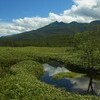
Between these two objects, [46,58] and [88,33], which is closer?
[88,33]

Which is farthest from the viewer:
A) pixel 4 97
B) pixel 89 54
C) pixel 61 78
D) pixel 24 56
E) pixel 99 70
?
pixel 24 56

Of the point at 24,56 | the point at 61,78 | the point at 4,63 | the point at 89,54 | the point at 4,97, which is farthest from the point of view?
the point at 24,56

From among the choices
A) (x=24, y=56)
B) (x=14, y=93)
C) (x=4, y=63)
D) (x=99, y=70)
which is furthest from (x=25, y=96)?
(x=24, y=56)

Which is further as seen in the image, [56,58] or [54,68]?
[56,58]

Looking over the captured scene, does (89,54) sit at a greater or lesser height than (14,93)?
greater

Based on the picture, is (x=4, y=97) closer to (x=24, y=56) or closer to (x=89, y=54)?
(x=89, y=54)

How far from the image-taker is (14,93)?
124 ft

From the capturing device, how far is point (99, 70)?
7769 cm

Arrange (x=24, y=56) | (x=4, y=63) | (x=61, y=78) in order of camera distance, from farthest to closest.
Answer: (x=24, y=56) → (x=4, y=63) → (x=61, y=78)

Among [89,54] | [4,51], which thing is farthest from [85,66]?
[4,51]

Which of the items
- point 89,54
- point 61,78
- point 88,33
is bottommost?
point 61,78

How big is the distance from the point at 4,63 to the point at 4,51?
52.3ft

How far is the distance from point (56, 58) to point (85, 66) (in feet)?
76.5

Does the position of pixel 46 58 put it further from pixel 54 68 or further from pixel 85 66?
pixel 85 66
